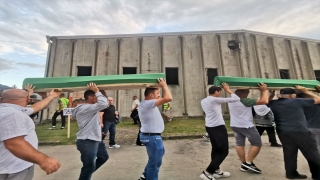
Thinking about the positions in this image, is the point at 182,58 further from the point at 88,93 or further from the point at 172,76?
the point at 88,93

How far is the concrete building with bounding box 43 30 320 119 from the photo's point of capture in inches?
503

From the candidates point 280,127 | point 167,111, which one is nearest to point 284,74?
point 167,111

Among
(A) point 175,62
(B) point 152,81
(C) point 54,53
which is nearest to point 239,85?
(B) point 152,81

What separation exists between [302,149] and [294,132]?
0.34m

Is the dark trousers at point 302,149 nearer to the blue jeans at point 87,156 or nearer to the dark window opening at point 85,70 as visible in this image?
the blue jeans at point 87,156

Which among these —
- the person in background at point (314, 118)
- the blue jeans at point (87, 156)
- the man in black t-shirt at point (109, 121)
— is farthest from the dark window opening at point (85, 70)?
the person in background at point (314, 118)

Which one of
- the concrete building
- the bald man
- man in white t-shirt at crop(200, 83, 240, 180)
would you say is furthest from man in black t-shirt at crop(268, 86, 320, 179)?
the concrete building

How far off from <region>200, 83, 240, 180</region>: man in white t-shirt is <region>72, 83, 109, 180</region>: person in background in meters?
2.17

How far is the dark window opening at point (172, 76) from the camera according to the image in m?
13.2

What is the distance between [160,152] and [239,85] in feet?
6.92

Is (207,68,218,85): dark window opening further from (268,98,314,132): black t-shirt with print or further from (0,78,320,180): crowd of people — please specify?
(268,98,314,132): black t-shirt with print

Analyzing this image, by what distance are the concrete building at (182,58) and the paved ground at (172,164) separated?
677 centimetres

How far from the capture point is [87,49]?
13320 millimetres

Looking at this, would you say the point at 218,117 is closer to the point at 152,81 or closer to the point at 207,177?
the point at 207,177
